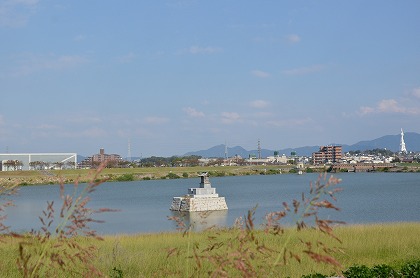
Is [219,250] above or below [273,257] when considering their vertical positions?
below

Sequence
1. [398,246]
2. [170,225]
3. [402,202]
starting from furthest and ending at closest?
[402,202] < [170,225] < [398,246]

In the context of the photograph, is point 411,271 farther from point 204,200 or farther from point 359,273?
point 204,200

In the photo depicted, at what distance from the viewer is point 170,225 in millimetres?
35062

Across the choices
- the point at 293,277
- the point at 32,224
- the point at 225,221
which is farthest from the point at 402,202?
the point at 293,277

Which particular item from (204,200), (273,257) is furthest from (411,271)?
(204,200)

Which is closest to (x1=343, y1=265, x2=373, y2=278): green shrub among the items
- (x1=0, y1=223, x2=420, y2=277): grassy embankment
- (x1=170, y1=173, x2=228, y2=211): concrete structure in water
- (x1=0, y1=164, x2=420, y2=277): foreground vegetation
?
(x1=0, y1=164, x2=420, y2=277): foreground vegetation

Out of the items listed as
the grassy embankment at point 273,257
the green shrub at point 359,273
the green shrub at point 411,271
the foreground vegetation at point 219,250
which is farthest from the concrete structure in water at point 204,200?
the green shrub at point 359,273

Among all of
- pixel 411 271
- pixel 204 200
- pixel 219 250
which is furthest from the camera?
pixel 204 200

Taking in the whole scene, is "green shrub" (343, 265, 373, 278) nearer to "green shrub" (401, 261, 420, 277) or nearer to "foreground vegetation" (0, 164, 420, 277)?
"foreground vegetation" (0, 164, 420, 277)

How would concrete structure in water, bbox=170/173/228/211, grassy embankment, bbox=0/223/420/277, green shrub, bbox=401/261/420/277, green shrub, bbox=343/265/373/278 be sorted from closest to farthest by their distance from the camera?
green shrub, bbox=343/265/373/278
green shrub, bbox=401/261/420/277
grassy embankment, bbox=0/223/420/277
concrete structure in water, bbox=170/173/228/211

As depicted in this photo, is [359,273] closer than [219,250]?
Yes

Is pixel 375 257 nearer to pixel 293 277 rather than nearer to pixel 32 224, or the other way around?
pixel 293 277

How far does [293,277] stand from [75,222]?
5022mm

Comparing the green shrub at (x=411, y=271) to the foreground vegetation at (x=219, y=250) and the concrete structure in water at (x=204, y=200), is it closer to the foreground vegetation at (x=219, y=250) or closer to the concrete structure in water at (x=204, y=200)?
the foreground vegetation at (x=219, y=250)
